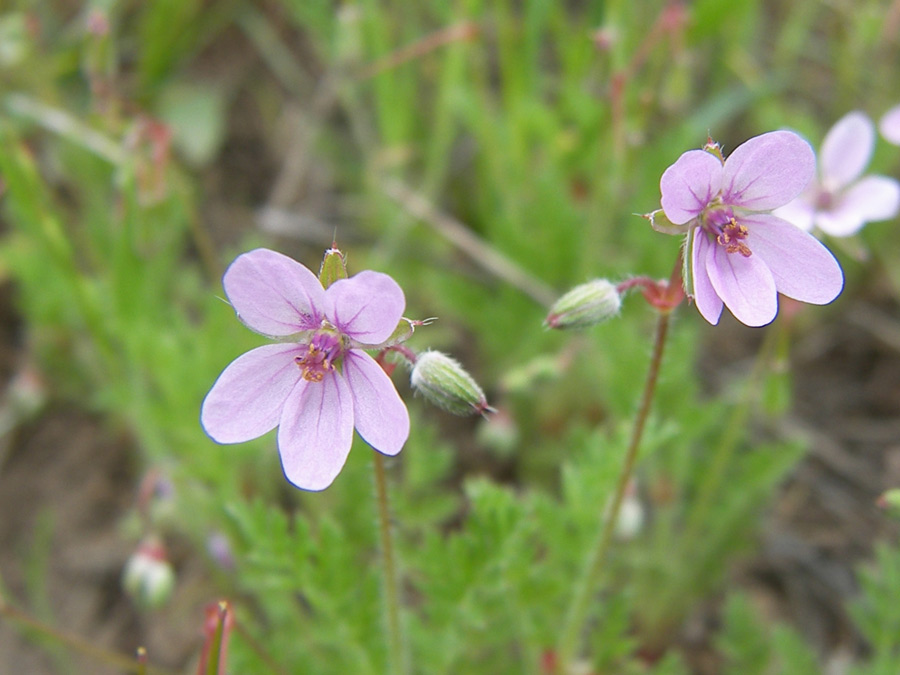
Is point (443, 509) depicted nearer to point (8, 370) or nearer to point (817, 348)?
point (817, 348)

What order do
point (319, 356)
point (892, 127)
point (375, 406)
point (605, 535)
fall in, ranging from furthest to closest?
point (892, 127), point (605, 535), point (319, 356), point (375, 406)

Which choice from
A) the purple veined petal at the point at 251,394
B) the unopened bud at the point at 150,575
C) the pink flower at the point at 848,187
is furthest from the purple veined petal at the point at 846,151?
the unopened bud at the point at 150,575

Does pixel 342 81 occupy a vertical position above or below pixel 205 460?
above

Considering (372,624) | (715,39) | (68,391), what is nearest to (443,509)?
(372,624)

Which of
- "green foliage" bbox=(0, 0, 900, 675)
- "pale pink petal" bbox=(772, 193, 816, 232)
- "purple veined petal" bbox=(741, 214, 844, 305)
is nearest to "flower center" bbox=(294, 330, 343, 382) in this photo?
"green foliage" bbox=(0, 0, 900, 675)

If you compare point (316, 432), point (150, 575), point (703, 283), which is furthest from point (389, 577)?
point (150, 575)

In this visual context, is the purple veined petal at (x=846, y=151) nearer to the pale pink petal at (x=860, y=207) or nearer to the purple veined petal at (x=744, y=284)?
the pale pink petal at (x=860, y=207)

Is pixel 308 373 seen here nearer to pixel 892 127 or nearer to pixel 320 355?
pixel 320 355
